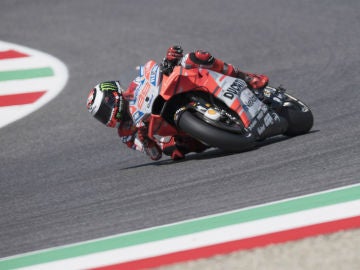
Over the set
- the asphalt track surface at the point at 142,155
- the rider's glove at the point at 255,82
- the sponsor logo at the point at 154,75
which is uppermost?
the sponsor logo at the point at 154,75

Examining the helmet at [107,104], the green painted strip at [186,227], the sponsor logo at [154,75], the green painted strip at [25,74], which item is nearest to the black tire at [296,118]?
the sponsor logo at [154,75]

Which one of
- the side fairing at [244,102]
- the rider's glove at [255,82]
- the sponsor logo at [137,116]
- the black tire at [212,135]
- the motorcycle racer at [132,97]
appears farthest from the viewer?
the rider's glove at [255,82]

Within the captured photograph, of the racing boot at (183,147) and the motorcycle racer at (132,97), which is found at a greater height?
the motorcycle racer at (132,97)

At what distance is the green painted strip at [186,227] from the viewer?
18.2 ft

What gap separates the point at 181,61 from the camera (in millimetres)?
7801

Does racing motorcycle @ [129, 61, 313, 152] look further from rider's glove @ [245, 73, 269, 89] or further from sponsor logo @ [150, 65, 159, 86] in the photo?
rider's glove @ [245, 73, 269, 89]

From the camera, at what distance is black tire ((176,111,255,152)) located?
7.39 metres

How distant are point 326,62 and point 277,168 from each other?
508 centimetres

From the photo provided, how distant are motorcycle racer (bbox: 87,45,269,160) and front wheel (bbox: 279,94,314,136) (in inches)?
13.2

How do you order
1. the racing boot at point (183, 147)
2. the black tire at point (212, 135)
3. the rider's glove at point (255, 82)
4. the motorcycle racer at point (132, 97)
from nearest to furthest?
the black tire at point (212, 135), the motorcycle racer at point (132, 97), the rider's glove at point (255, 82), the racing boot at point (183, 147)

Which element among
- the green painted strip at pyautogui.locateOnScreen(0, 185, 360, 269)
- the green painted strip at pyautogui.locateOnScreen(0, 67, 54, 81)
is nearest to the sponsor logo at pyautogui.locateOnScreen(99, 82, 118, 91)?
the green painted strip at pyautogui.locateOnScreen(0, 185, 360, 269)

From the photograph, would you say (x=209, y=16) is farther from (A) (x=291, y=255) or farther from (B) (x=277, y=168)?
(A) (x=291, y=255)

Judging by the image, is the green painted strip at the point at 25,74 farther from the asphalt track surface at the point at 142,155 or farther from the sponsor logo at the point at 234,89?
Result: the sponsor logo at the point at 234,89

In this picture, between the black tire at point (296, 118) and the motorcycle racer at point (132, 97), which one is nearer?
the motorcycle racer at point (132, 97)
